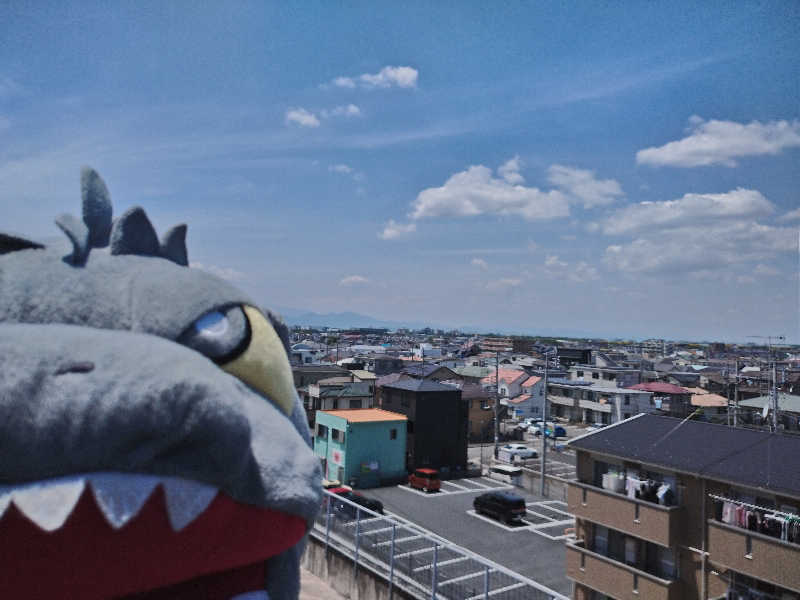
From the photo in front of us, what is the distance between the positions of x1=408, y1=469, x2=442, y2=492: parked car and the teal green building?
2126mm

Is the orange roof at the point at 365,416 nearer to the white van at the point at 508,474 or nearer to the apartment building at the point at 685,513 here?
the white van at the point at 508,474

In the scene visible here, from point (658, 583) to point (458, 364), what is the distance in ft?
234

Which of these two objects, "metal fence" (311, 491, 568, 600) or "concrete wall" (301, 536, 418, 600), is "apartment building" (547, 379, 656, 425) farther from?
"concrete wall" (301, 536, 418, 600)

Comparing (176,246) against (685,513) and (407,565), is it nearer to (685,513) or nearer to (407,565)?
(407,565)

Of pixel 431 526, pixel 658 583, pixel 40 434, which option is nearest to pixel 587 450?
pixel 658 583

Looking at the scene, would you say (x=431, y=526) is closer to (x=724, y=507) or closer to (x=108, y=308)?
(x=724, y=507)

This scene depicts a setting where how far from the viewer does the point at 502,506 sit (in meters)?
26.6

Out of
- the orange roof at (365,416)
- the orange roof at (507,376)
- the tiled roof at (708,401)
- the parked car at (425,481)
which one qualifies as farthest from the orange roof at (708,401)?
the orange roof at (365,416)

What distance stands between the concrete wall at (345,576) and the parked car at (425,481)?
15.8 m

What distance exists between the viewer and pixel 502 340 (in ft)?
476

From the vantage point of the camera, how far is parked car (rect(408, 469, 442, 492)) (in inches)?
1273

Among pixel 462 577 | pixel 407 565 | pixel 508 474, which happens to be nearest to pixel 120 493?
pixel 407 565

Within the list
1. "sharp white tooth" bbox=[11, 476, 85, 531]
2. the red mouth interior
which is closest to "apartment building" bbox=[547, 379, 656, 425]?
the red mouth interior

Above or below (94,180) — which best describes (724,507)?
below
